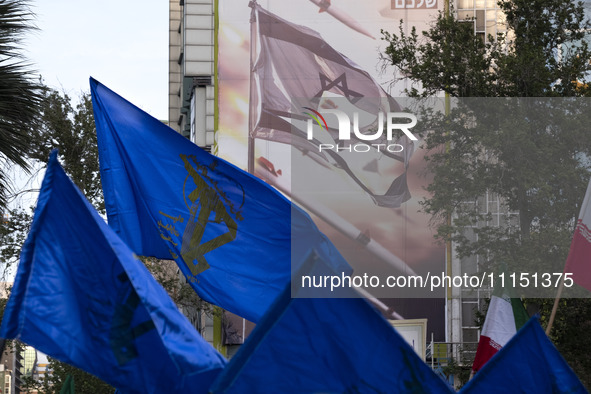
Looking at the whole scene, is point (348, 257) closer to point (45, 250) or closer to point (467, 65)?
point (467, 65)

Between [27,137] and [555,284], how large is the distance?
12.8 m

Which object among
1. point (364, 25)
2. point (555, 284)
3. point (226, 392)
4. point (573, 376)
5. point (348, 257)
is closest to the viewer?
point (226, 392)

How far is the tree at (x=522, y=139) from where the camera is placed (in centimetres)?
2278

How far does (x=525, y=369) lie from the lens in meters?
6.92

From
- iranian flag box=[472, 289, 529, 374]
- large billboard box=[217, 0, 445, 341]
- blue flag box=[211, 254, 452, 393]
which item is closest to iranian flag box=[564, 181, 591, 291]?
iranian flag box=[472, 289, 529, 374]

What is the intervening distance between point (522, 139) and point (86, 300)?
52.5 feet

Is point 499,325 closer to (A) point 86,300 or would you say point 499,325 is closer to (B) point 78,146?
(A) point 86,300

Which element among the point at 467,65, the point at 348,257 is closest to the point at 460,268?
the point at 348,257

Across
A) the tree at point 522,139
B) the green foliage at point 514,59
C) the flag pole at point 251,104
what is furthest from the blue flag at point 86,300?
the flag pole at point 251,104

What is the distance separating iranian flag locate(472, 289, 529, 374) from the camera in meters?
12.1

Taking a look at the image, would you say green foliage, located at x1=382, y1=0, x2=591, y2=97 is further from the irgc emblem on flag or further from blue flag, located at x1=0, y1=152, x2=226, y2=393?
blue flag, located at x1=0, y1=152, x2=226, y2=393

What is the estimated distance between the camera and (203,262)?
11.4 meters

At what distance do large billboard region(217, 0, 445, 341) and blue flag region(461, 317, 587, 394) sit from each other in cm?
3412

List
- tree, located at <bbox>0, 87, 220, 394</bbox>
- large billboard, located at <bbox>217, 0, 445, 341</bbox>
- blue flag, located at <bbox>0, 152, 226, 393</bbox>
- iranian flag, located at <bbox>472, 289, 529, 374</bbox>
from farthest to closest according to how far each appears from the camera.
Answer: large billboard, located at <bbox>217, 0, 445, 341</bbox> → tree, located at <bbox>0, 87, 220, 394</bbox> → iranian flag, located at <bbox>472, 289, 529, 374</bbox> → blue flag, located at <bbox>0, 152, 226, 393</bbox>
